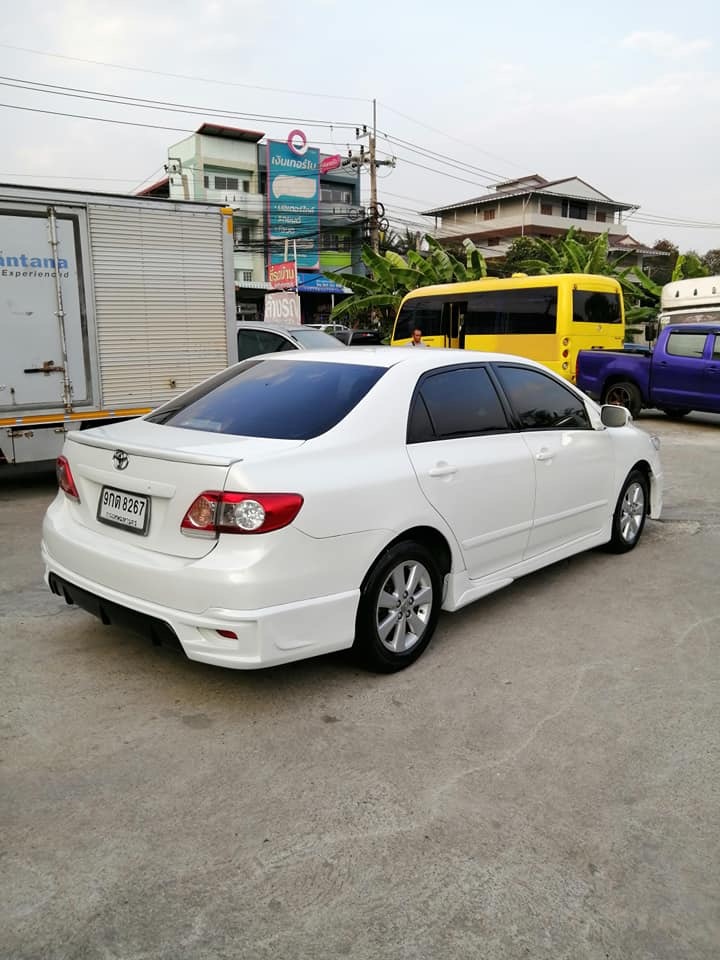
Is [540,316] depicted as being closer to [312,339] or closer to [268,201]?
[312,339]

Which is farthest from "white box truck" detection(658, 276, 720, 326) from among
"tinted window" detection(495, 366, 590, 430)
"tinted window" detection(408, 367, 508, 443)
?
"tinted window" detection(408, 367, 508, 443)

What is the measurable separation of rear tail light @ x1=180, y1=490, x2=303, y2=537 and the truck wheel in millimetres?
12381

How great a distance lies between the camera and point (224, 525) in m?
3.24

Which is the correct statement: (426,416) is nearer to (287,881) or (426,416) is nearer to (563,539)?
(563,539)

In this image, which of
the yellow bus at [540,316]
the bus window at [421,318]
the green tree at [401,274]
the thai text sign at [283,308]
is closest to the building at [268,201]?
the green tree at [401,274]

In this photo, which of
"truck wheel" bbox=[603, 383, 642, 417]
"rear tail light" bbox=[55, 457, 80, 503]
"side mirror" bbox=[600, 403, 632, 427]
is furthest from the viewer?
"truck wheel" bbox=[603, 383, 642, 417]

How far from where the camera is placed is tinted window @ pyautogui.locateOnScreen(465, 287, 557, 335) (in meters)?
17.2

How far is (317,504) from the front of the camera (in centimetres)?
336

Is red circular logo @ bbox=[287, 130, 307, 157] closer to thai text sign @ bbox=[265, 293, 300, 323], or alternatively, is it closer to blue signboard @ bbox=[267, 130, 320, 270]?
blue signboard @ bbox=[267, 130, 320, 270]

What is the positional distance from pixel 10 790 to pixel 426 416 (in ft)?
8.10

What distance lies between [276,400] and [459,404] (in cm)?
101

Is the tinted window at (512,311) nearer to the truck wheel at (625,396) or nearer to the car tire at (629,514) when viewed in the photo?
the truck wheel at (625,396)

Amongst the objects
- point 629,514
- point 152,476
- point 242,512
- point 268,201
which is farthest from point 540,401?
point 268,201

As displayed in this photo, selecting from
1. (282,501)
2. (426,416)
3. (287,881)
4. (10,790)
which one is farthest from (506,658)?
(10,790)
